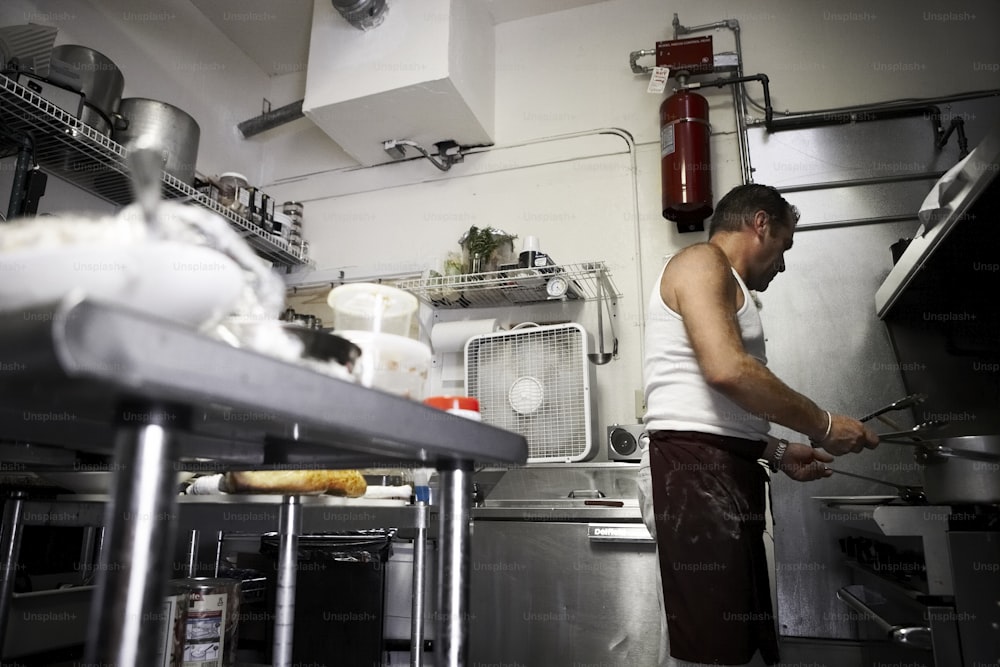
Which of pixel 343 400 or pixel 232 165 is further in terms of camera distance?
pixel 232 165

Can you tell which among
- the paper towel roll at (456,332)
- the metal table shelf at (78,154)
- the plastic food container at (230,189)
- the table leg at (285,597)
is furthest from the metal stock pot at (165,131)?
the table leg at (285,597)

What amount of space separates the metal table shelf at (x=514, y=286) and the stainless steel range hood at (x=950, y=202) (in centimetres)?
92

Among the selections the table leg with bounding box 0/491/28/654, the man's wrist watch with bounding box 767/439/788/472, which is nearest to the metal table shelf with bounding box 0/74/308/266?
the table leg with bounding box 0/491/28/654

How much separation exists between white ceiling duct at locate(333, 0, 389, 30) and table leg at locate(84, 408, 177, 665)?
2.50 metres

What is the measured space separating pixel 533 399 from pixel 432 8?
152 cm

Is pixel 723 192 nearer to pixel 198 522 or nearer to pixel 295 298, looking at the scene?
pixel 295 298

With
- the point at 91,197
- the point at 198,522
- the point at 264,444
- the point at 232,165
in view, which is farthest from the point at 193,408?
the point at 232,165

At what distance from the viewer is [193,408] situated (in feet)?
1.34

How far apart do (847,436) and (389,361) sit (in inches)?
43.9

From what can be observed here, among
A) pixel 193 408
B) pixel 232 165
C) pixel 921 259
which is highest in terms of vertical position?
pixel 232 165

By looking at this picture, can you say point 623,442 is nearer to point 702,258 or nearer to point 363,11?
point 702,258

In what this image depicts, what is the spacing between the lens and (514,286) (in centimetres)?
244

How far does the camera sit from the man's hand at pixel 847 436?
4.33ft

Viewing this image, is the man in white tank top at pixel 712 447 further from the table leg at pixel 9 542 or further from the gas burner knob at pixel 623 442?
the table leg at pixel 9 542
